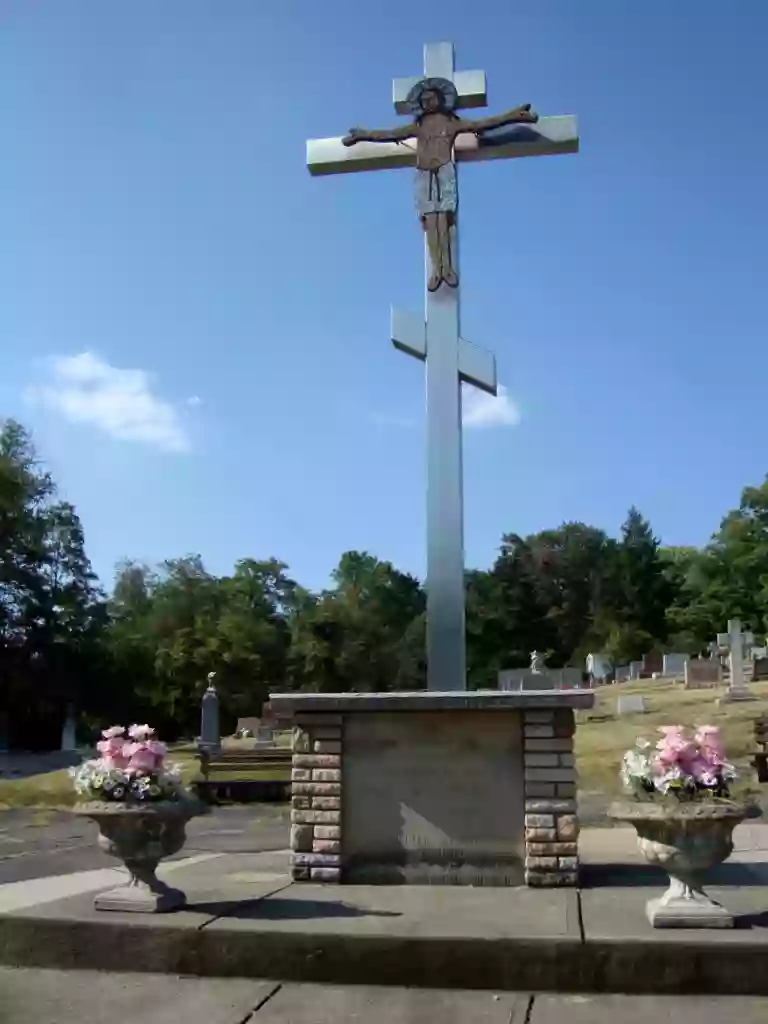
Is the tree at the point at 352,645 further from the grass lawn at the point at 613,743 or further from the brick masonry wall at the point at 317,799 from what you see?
the brick masonry wall at the point at 317,799

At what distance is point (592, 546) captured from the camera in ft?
Result: 293

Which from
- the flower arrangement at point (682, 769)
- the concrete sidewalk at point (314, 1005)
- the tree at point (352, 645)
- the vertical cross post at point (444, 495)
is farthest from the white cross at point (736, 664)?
the tree at point (352, 645)

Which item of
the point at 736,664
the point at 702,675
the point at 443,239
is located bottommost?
the point at 702,675

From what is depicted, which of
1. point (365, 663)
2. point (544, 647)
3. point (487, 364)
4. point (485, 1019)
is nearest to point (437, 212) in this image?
point (487, 364)

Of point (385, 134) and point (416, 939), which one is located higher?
point (385, 134)

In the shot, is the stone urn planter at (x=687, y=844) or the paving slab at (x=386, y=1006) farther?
the stone urn planter at (x=687, y=844)

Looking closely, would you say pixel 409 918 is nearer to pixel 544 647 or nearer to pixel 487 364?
pixel 487 364

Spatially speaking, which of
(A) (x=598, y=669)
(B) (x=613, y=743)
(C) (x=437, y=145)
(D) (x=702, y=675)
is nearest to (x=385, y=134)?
(C) (x=437, y=145)

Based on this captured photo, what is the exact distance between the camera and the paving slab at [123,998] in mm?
5374

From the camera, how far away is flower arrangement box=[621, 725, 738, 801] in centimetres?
616

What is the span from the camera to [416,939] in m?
5.86

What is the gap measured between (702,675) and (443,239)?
30.6 m

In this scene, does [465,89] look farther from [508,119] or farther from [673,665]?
[673,665]

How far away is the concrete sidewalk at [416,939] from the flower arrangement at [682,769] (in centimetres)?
78
